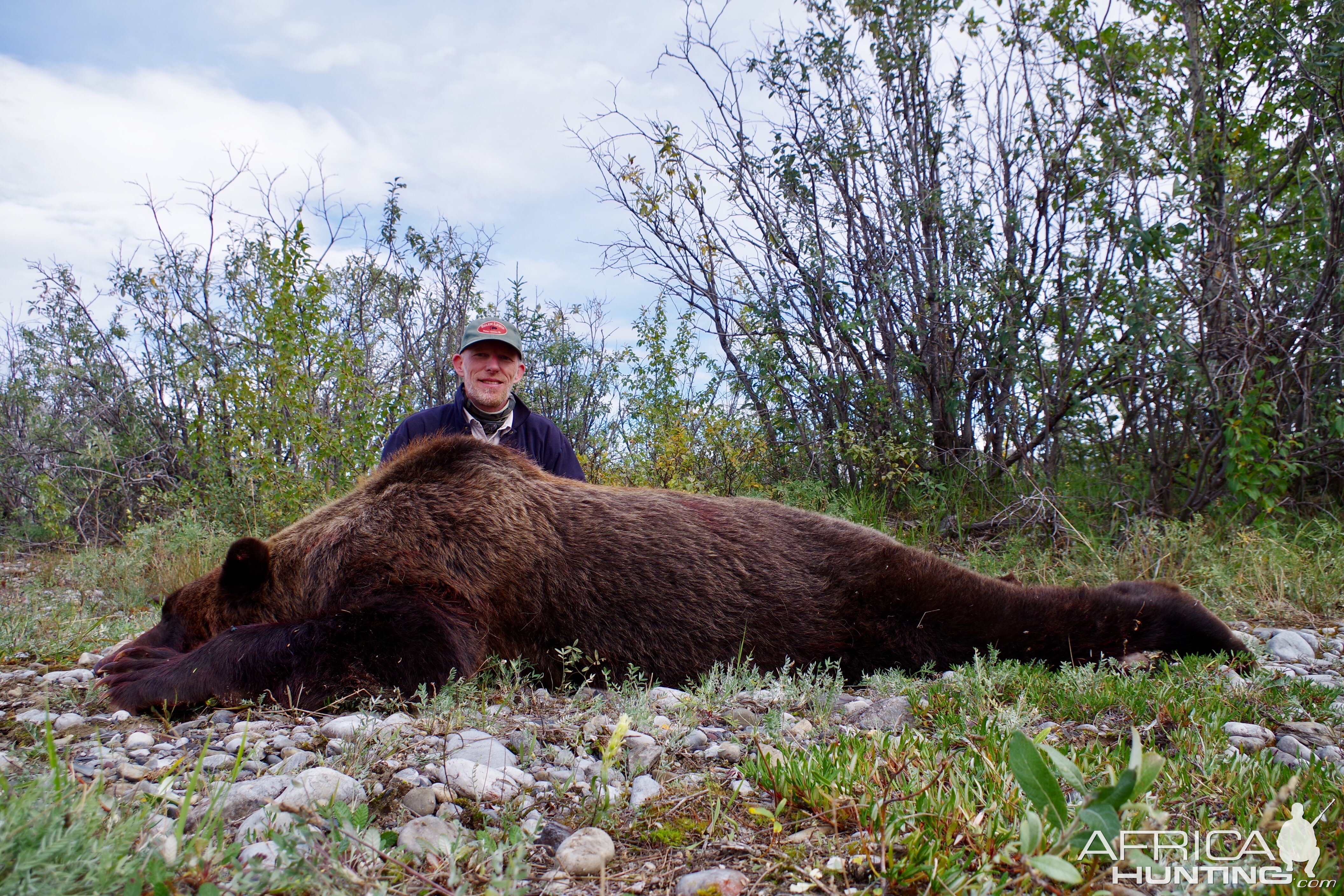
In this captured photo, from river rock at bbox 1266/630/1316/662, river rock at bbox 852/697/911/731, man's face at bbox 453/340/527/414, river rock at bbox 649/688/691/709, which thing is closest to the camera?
river rock at bbox 852/697/911/731

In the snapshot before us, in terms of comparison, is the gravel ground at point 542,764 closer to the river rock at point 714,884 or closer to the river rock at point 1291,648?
the river rock at point 714,884

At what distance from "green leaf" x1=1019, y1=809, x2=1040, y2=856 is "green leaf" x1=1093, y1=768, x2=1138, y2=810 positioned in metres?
0.11

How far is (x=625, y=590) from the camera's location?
388 cm

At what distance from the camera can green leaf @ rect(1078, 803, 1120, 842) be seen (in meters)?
1.35

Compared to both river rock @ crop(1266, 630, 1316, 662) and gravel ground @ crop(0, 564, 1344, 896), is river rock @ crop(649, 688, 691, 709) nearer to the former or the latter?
gravel ground @ crop(0, 564, 1344, 896)

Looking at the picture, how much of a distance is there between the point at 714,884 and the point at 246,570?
3.09 metres

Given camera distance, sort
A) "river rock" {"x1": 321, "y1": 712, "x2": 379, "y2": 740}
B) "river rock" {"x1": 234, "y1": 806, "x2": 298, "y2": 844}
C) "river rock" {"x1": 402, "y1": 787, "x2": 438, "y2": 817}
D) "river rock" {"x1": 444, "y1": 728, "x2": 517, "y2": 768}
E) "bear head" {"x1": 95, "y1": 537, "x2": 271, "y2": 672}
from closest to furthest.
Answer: "river rock" {"x1": 234, "y1": 806, "x2": 298, "y2": 844}
"river rock" {"x1": 402, "y1": 787, "x2": 438, "y2": 817}
"river rock" {"x1": 444, "y1": 728, "x2": 517, "y2": 768}
"river rock" {"x1": 321, "y1": 712, "x2": 379, "y2": 740}
"bear head" {"x1": 95, "y1": 537, "x2": 271, "y2": 672}

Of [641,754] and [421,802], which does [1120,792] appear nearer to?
[641,754]

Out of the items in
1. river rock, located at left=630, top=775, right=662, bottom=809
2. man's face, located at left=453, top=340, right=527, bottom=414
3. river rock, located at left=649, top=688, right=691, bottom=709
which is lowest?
river rock, located at left=649, top=688, right=691, bottom=709

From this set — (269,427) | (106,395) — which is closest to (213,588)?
(269,427)

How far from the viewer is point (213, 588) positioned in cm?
392

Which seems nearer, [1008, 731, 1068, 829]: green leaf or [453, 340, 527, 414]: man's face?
[1008, 731, 1068, 829]: green leaf

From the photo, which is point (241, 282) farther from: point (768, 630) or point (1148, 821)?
point (1148, 821)

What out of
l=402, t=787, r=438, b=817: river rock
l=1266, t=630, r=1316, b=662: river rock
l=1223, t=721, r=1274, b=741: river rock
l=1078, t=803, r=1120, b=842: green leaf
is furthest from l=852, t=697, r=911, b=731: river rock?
l=1266, t=630, r=1316, b=662: river rock
